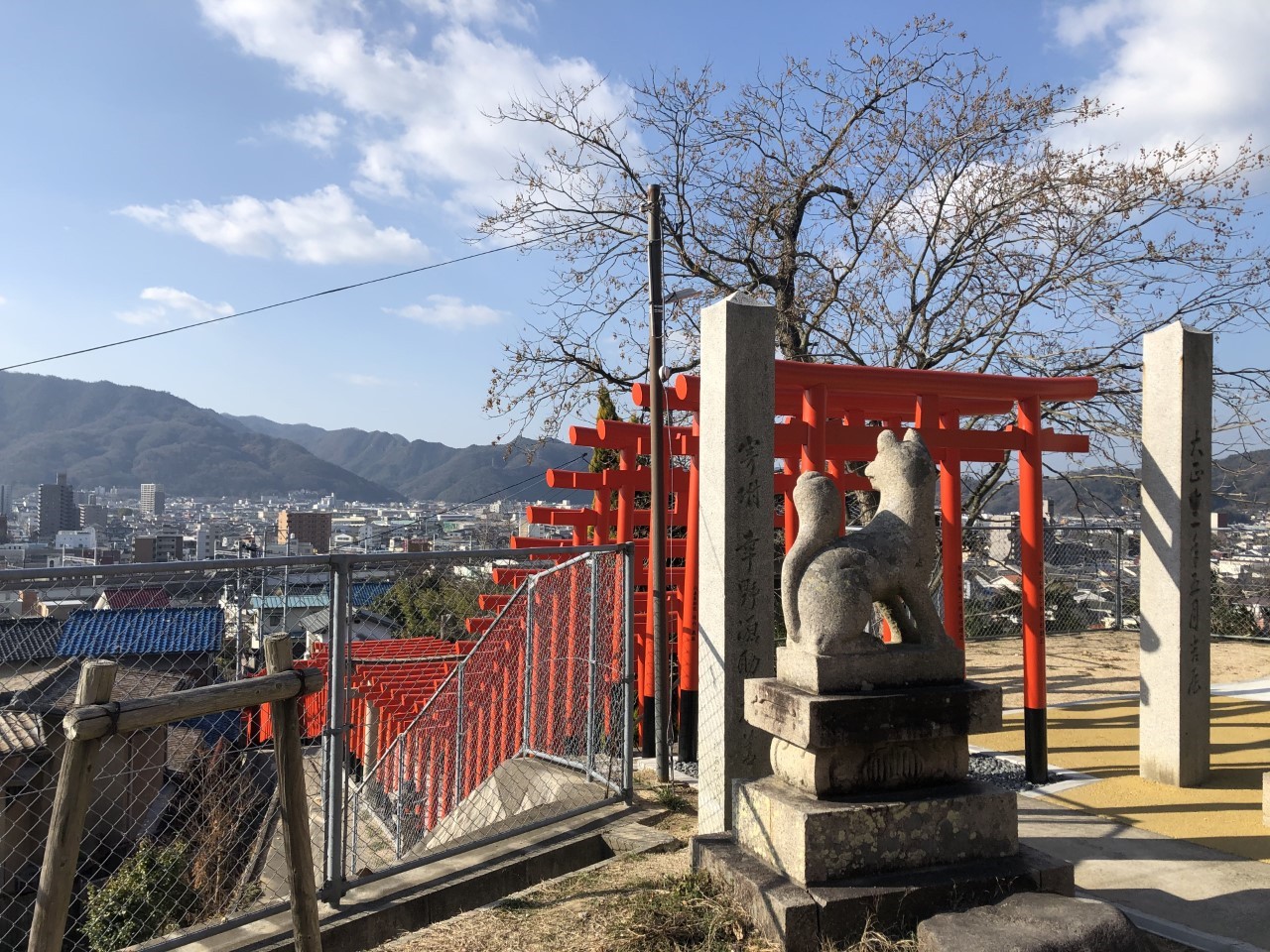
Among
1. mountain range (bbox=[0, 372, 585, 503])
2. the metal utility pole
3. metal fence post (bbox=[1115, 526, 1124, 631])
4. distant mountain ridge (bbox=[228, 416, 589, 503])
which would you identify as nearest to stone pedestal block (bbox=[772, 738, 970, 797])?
the metal utility pole

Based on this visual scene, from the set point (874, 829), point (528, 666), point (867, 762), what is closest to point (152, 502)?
point (528, 666)

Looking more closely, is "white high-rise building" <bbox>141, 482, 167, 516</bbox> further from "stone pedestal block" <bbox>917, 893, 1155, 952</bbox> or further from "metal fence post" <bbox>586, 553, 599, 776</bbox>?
"stone pedestal block" <bbox>917, 893, 1155, 952</bbox>

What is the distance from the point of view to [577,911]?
4051 millimetres

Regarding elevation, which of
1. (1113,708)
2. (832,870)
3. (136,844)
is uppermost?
(832,870)

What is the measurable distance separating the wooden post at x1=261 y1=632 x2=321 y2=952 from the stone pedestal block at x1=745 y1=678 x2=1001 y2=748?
2032mm

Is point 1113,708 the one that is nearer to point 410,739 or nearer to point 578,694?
point 578,694

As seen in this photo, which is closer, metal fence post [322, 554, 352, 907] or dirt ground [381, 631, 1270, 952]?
dirt ground [381, 631, 1270, 952]

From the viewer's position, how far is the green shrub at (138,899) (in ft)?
25.9

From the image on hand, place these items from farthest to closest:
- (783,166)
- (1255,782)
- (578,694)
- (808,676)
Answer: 1. (783,166)
2. (578,694)
3. (1255,782)
4. (808,676)

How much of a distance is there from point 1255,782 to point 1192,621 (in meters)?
1.22

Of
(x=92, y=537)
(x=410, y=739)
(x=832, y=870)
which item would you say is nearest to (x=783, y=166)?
(x=410, y=739)

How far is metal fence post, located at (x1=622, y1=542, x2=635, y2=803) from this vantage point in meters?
5.65

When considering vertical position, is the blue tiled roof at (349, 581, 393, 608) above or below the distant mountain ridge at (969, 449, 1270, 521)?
below

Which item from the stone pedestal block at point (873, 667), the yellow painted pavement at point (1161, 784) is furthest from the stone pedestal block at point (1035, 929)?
the yellow painted pavement at point (1161, 784)
